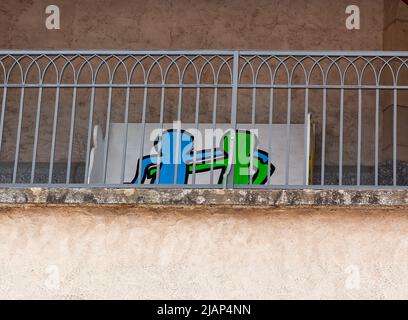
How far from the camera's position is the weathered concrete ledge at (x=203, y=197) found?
7.61 metres

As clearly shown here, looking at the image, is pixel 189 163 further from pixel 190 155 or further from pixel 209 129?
pixel 209 129

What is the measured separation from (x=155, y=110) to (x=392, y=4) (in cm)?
314

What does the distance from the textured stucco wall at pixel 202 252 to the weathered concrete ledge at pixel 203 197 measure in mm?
136

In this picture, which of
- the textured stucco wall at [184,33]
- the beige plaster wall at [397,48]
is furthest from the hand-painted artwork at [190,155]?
the beige plaster wall at [397,48]

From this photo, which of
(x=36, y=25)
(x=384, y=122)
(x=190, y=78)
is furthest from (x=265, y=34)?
(x=36, y=25)

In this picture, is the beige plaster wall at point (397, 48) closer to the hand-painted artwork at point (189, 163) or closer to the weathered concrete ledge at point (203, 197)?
the hand-painted artwork at point (189, 163)

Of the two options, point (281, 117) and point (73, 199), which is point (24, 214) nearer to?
point (73, 199)

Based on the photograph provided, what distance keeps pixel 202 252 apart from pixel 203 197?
45cm

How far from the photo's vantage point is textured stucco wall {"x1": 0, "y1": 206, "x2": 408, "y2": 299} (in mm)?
7676

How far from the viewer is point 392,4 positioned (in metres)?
11.9

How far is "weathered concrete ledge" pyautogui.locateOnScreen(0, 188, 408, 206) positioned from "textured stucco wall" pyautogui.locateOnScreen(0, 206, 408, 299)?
14 cm

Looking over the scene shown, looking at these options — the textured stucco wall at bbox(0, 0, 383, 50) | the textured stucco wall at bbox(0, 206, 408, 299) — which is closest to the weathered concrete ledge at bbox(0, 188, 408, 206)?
the textured stucco wall at bbox(0, 206, 408, 299)

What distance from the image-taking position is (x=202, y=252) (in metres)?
7.78

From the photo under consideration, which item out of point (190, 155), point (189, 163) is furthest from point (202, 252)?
point (190, 155)
